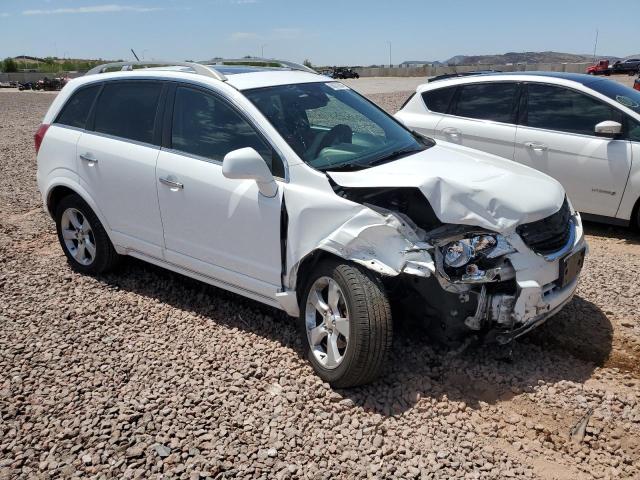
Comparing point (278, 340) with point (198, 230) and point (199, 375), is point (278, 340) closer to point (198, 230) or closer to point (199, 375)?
point (199, 375)

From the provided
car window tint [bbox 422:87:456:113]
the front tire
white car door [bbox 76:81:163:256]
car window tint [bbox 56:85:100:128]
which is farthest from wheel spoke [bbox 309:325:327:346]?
car window tint [bbox 422:87:456:113]

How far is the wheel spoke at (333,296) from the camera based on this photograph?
3.55 meters

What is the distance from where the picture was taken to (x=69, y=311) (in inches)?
186

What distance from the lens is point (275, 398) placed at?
3.55 metres

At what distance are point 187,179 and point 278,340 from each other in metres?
1.34

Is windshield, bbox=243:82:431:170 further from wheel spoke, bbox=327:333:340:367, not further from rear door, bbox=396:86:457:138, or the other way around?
rear door, bbox=396:86:457:138

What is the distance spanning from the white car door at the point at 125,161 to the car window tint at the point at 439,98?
3932 mm

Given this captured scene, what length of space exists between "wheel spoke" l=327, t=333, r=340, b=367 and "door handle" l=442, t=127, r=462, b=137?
4.24m

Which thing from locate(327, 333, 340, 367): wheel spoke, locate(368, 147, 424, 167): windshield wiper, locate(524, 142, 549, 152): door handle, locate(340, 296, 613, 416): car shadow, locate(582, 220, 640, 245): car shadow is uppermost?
locate(368, 147, 424, 167): windshield wiper

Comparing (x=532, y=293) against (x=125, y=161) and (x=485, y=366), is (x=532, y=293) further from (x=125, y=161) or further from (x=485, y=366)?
(x=125, y=161)

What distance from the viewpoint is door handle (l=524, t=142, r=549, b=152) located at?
6515mm

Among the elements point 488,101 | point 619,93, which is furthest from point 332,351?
point 619,93

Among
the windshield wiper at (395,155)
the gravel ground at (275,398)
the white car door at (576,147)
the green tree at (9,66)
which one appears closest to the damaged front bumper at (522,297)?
the gravel ground at (275,398)

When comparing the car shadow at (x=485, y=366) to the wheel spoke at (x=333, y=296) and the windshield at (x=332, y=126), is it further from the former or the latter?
the windshield at (x=332, y=126)
